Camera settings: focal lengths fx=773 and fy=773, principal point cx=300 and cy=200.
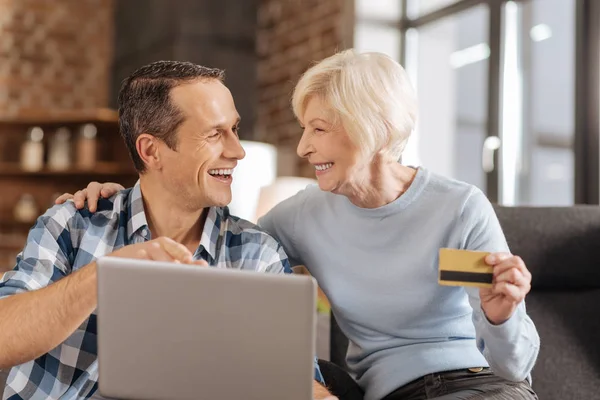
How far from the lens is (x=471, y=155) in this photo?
4.62 meters

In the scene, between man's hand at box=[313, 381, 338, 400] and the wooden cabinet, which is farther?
the wooden cabinet

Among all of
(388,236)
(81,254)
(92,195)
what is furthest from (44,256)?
(388,236)

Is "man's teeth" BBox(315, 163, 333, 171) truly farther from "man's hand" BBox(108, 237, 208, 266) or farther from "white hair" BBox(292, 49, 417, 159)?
"man's hand" BBox(108, 237, 208, 266)

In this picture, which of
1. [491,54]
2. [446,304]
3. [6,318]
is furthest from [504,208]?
[491,54]

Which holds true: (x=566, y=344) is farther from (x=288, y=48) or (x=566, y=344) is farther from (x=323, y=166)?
(x=288, y=48)

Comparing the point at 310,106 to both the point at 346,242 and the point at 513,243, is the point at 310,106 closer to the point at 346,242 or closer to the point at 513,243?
the point at 346,242

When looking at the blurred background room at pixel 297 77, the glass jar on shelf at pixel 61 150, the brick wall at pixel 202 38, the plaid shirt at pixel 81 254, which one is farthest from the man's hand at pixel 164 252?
the glass jar on shelf at pixel 61 150

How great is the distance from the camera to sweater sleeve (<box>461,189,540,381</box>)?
1.47m

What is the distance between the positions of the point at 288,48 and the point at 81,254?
352 cm

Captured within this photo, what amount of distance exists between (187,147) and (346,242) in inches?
15.9

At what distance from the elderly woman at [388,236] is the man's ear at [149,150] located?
11 centimetres

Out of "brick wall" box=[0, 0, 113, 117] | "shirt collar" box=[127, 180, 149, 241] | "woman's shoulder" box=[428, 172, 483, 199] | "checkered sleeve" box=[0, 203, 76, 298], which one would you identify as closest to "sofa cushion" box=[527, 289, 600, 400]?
"woman's shoulder" box=[428, 172, 483, 199]

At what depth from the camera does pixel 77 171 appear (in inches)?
189

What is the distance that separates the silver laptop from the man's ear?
580 mm
